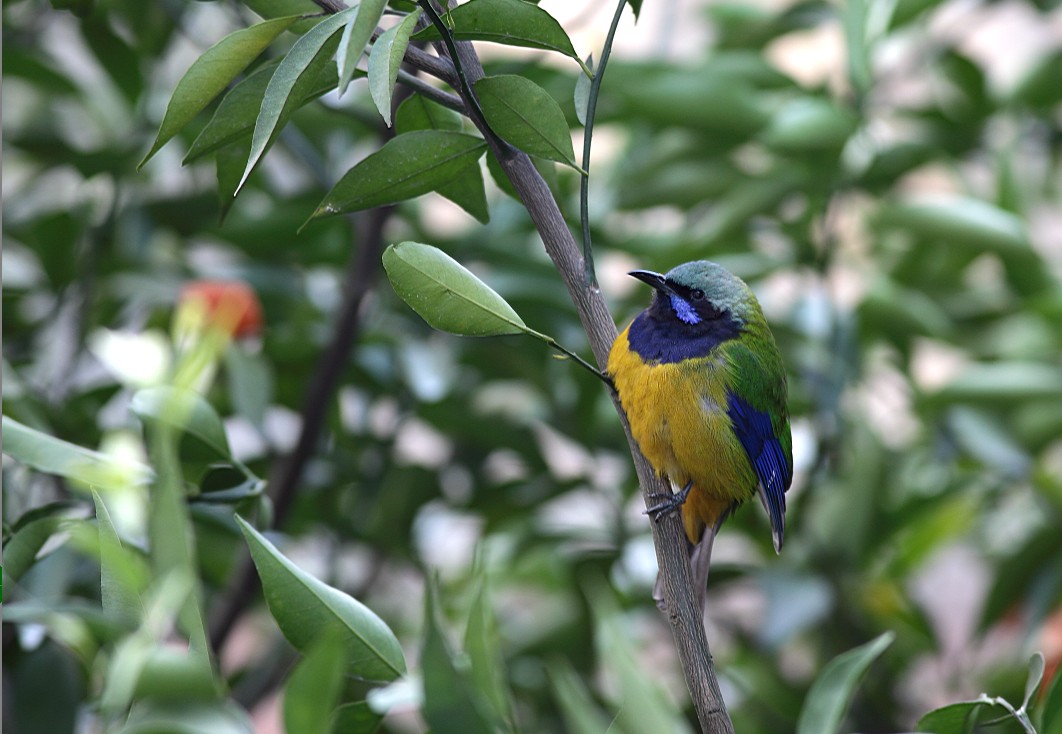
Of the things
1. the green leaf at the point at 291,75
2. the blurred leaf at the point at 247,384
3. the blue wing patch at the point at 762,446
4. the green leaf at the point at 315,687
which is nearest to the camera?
the green leaf at the point at 315,687

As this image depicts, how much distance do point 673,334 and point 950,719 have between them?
19.2 inches

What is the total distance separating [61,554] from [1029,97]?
1.48 m

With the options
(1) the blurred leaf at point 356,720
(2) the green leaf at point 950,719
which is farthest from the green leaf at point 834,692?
(1) the blurred leaf at point 356,720

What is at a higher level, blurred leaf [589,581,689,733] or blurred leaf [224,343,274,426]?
blurred leaf [589,581,689,733]

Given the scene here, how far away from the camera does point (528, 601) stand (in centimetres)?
185

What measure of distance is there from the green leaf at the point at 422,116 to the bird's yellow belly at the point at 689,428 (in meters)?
0.29

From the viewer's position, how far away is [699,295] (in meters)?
1.08

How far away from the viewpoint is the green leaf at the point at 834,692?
0.61 m

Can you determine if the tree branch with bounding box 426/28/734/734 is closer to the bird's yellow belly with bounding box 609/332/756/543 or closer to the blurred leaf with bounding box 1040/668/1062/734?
the blurred leaf with bounding box 1040/668/1062/734

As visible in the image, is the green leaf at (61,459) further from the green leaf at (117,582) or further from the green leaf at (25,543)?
the green leaf at (117,582)

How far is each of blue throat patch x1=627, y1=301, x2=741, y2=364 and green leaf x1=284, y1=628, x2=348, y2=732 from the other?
604 mm

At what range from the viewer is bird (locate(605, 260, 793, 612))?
965mm

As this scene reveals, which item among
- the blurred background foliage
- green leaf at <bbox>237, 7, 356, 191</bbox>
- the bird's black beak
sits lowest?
the blurred background foliage

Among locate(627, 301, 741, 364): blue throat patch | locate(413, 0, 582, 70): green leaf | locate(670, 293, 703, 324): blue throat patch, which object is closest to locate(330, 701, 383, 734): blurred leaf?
locate(413, 0, 582, 70): green leaf
